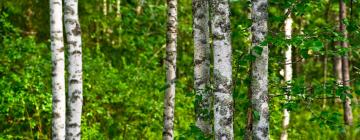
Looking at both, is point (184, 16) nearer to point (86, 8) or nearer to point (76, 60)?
point (86, 8)

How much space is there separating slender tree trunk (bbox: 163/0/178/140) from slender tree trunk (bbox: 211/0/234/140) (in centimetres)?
339

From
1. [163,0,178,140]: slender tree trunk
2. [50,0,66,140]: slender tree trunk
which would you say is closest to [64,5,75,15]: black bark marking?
[50,0,66,140]: slender tree trunk

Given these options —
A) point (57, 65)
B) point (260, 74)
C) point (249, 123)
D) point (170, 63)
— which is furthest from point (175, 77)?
point (260, 74)

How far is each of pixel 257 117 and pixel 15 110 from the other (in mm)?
6949

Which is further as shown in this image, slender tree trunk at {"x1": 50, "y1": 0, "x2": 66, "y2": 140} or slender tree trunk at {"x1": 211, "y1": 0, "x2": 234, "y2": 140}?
slender tree trunk at {"x1": 50, "y1": 0, "x2": 66, "y2": 140}

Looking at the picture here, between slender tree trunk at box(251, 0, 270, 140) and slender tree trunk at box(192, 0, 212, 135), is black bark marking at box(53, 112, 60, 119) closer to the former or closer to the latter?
slender tree trunk at box(192, 0, 212, 135)

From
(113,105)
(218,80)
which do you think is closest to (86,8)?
(113,105)

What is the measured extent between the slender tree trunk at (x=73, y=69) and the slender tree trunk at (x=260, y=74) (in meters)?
2.74

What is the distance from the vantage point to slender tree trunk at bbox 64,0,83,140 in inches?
288

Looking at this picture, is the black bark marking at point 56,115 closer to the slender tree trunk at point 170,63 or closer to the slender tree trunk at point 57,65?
the slender tree trunk at point 57,65

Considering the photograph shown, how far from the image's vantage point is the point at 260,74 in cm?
558

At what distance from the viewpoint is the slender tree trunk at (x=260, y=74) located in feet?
18.2

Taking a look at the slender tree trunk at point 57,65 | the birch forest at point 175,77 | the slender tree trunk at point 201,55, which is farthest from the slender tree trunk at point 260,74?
the slender tree trunk at point 57,65

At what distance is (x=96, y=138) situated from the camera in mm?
11359
